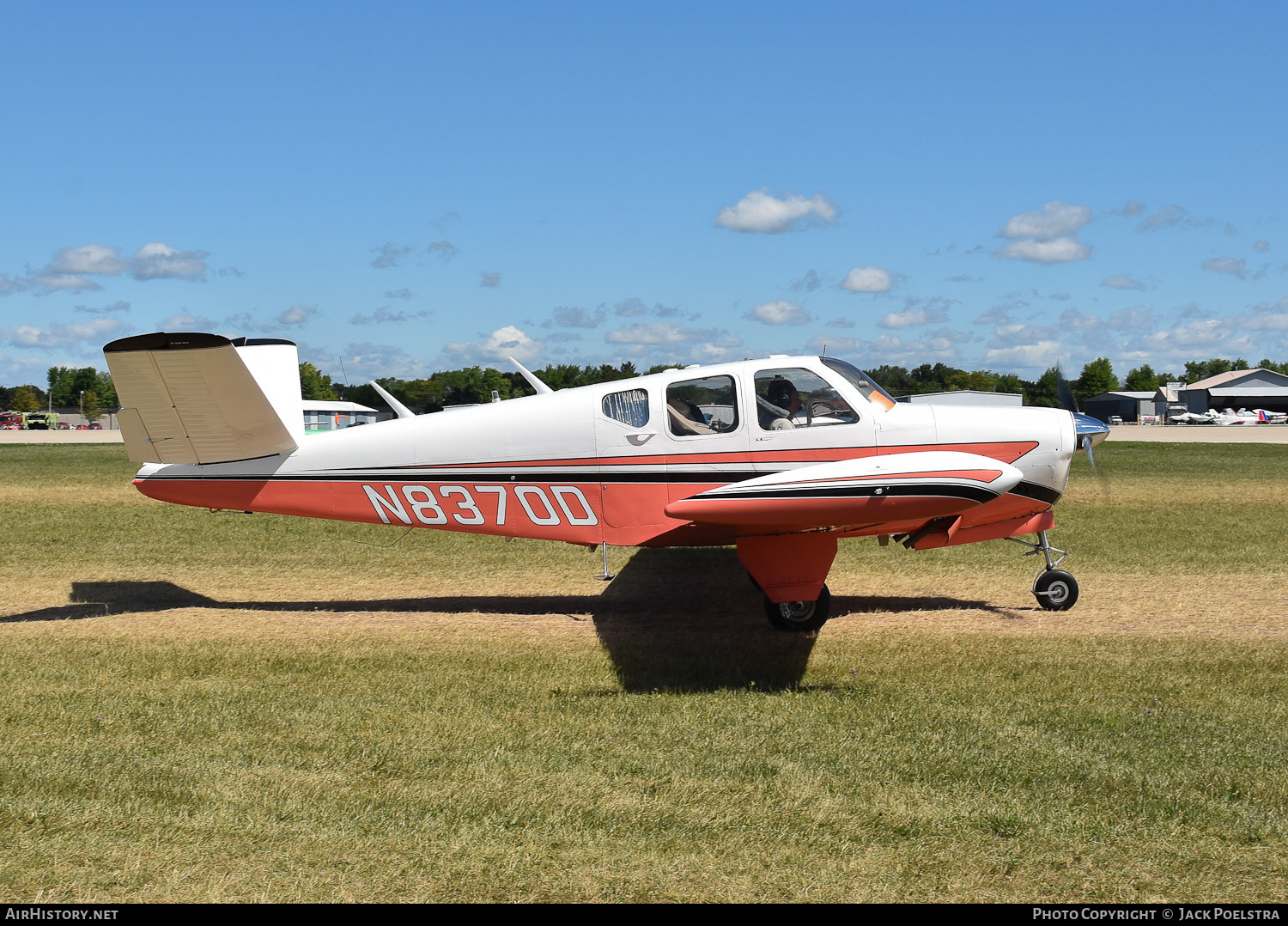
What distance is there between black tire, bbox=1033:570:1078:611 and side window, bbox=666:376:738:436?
12.3 feet

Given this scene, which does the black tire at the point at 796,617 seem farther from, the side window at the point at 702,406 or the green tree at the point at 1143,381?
the green tree at the point at 1143,381

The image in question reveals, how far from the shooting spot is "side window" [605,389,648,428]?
8742mm

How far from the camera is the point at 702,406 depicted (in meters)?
8.69

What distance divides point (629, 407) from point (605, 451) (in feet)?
1.51

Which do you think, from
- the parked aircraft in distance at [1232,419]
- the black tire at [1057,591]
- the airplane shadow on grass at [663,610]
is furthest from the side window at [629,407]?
the parked aircraft in distance at [1232,419]

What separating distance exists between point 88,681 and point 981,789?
6.29m

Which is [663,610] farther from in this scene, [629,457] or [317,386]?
[317,386]

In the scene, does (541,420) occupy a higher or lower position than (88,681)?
higher

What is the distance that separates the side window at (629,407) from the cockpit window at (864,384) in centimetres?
171

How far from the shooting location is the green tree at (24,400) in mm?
156500

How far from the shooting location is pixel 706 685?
7102mm

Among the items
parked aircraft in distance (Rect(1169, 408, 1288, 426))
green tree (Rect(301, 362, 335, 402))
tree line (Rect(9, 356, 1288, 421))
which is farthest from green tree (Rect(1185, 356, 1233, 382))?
green tree (Rect(301, 362, 335, 402))
